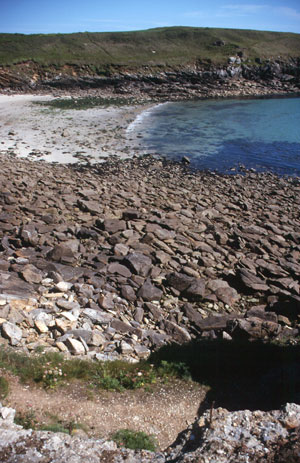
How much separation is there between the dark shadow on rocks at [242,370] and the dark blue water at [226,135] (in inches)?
834

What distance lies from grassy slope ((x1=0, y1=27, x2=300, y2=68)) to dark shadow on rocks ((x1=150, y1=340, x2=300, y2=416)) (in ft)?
290

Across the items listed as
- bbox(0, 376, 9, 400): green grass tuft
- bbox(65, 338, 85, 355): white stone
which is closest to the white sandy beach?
bbox(65, 338, 85, 355): white stone

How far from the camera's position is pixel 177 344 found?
28.3 feet

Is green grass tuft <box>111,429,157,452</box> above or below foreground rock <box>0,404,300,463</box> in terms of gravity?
below

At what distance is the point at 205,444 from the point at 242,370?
333 cm

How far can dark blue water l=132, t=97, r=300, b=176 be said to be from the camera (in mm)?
30594

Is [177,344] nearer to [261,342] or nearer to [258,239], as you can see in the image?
[261,342]

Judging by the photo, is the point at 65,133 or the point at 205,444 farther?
the point at 65,133

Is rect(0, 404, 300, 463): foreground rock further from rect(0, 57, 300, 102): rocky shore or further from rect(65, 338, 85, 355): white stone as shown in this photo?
rect(0, 57, 300, 102): rocky shore

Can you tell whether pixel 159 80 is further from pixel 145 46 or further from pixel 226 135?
pixel 226 135

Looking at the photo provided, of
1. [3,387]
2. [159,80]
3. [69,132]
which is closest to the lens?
[3,387]

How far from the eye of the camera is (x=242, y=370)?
7598 millimetres

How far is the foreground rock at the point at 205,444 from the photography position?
13.9 ft

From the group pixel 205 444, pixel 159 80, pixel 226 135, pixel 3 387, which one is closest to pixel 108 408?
pixel 3 387
